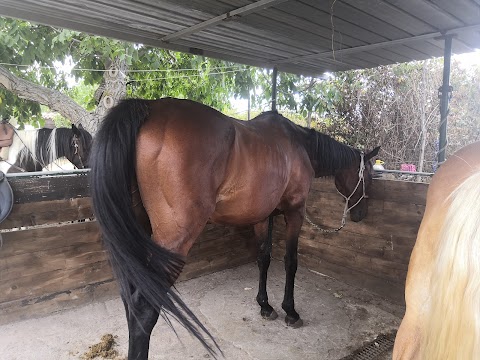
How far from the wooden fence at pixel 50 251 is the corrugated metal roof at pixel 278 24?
4.49 ft

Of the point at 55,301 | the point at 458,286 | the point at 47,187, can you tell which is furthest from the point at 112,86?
the point at 458,286

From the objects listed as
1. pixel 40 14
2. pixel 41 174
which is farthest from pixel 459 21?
pixel 41 174

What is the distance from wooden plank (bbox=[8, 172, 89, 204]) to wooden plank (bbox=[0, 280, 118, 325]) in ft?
2.75

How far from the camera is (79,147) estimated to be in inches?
211

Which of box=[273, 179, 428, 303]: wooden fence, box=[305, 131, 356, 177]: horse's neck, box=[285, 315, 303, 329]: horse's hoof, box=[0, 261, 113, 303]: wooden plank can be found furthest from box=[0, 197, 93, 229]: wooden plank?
box=[273, 179, 428, 303]: wooden fence

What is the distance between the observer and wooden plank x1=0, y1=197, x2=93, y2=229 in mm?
2574

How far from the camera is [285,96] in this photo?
6.20 metres

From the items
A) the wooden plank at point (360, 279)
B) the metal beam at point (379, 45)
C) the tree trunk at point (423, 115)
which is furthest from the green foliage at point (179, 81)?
the wooden plank at point (360, 279)

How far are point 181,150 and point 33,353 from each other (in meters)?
1.86

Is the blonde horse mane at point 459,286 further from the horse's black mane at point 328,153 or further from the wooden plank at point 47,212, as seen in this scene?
the wooden plank at point 47,212

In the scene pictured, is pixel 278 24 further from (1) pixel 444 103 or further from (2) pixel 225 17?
(1) pixel 444 103

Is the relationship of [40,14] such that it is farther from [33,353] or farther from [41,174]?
[33,353]

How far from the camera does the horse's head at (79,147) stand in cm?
532

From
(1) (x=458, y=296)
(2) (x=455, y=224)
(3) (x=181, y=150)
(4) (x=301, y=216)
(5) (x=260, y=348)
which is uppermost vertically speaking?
(3) (x=181, y=150)
